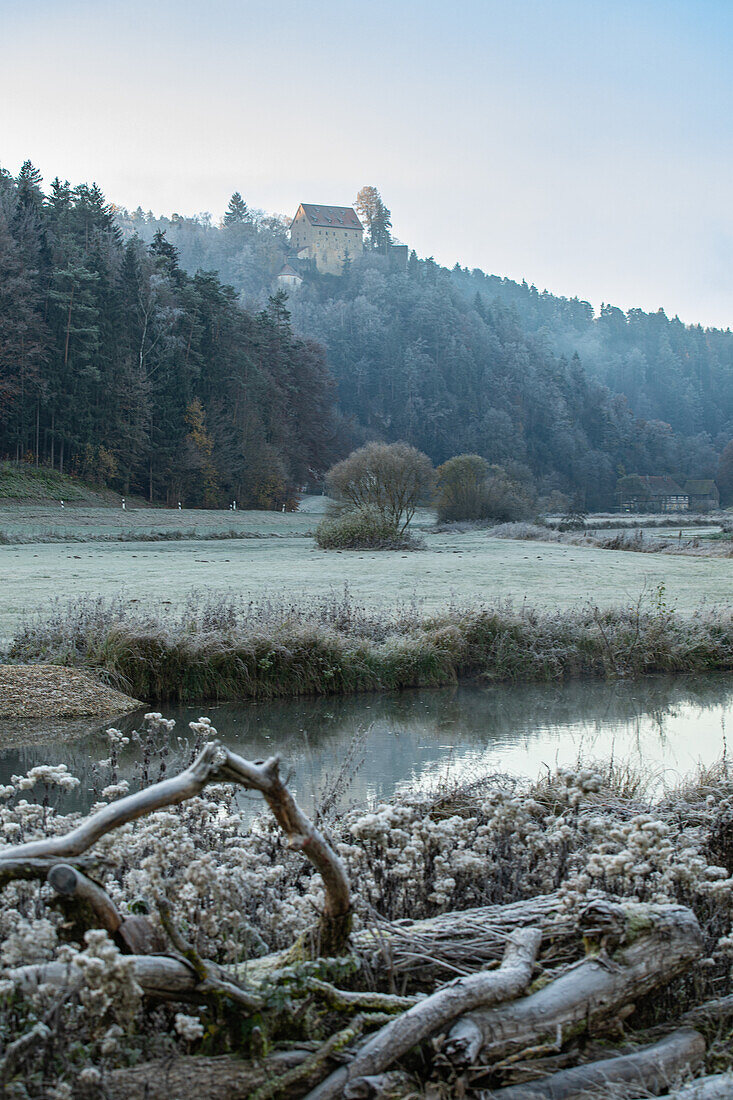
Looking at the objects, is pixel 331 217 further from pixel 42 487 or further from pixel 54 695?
pixel 54 695

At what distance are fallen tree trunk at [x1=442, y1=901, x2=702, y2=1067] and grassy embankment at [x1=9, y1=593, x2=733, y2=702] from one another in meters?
7.79

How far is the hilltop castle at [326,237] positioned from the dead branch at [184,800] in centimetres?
16244

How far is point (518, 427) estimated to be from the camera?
386ft

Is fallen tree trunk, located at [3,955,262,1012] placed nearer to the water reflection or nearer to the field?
the water reflection

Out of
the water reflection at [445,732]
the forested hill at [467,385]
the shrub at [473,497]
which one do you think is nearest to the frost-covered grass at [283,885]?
the water reflection at [445,732]

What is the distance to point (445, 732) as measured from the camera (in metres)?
8.95

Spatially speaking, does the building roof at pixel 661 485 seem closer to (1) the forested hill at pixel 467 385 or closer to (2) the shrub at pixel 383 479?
(1) the forested hill at pixel 467 385

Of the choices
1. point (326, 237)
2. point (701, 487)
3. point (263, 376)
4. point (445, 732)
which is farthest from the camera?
point (326, 237)

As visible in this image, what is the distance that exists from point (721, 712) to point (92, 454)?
51.0 metres

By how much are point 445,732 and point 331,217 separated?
547 feet

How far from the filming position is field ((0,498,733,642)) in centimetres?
1708

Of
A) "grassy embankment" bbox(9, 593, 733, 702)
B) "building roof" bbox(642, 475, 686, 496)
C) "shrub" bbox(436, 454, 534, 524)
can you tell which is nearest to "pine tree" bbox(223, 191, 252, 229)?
"building roof" bbox(642, 475, 686, 496)

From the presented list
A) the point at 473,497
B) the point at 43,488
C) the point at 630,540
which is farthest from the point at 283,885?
the point at 43,488

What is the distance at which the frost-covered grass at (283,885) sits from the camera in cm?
226
